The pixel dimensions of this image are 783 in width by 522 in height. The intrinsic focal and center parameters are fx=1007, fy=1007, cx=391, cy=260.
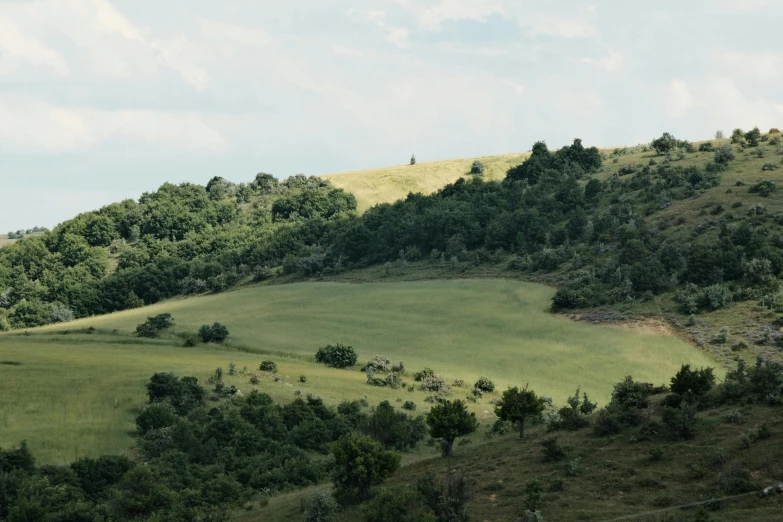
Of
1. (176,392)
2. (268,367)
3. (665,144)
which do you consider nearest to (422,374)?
(268,367)

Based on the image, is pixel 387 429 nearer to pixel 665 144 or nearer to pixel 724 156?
pixel 724 156

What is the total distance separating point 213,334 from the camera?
333ft

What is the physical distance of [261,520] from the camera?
52.2m

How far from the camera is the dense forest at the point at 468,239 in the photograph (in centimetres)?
10469

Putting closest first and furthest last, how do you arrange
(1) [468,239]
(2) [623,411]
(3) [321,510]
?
(3) [321,510] → (2) [623,411] → (1) [468,239]

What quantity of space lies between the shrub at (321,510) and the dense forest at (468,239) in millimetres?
56632

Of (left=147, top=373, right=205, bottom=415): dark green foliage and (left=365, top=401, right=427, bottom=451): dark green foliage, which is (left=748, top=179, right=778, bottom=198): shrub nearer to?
(left=365, top=401, right=427, bottom=451): dark green foliage

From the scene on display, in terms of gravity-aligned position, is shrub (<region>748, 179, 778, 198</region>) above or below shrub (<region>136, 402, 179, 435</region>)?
above

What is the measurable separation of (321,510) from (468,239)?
89.3 metres

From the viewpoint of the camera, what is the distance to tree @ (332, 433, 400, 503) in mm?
52219

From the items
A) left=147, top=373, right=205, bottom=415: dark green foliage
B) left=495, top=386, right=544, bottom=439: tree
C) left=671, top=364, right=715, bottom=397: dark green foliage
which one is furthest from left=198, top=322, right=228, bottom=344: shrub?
left=671, top=364, right=715, bottom=397: dark green foliage

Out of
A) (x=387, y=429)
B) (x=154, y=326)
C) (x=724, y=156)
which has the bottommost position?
(x=387, y=429)

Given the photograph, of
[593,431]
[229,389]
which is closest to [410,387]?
[229,389]

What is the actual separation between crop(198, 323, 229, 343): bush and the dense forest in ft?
115
